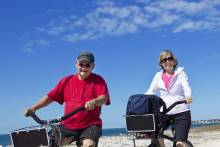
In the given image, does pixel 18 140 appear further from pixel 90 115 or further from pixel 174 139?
pixel 174 139

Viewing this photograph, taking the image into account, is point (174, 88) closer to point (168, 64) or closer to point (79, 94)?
point (168, 64)

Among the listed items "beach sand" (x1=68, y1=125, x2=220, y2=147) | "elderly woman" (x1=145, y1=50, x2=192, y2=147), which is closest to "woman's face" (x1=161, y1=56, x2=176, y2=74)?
"elderly woman" (x1=145, y1=50, x2=192, y2=147)

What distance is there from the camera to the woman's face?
764 centimetres

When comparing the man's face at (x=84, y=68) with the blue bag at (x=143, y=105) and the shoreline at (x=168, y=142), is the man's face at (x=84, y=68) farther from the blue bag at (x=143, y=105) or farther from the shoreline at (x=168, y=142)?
the shoreline at (x=168, y=142)

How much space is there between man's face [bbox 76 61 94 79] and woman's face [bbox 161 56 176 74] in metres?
→ 1.44

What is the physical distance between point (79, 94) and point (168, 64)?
1669 mm

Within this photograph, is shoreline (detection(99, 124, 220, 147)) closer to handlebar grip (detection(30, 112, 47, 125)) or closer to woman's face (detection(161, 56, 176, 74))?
woman's face (detection(161, 56, 176, 74))

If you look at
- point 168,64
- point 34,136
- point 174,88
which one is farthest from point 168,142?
point 34,136

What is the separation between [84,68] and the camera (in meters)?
6.66

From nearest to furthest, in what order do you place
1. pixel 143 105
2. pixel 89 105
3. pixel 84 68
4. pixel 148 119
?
pixel 89 105
pixel 84 68
pixel 148 119
pixel 143 105

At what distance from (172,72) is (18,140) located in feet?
9.99

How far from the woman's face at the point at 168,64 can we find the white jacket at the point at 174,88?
0.09m

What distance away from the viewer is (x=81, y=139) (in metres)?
6.41

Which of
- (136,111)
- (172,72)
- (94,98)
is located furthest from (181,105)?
(94,98)
